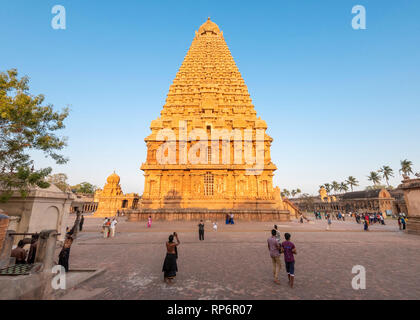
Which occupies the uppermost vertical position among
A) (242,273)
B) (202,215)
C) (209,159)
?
(209,159)

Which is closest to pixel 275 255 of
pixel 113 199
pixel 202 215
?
pixel 202 215

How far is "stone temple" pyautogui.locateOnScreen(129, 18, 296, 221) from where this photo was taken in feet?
87.9

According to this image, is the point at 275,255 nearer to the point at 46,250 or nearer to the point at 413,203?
the point at 46,250

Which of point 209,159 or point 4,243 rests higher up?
point 209,159

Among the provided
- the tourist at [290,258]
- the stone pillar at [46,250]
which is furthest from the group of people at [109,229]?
the tourist at [290,258]

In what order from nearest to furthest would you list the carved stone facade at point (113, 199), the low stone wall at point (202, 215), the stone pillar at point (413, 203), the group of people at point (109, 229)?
1. the group of people at point (109, 229)
2. the stone pillar at point (413, 203)
3. the low stone wall at point (202, 215)
4. the carved stone facade at point (113, 199)

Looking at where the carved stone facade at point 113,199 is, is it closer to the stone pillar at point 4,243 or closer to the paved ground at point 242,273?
the paved ground at point 242,273

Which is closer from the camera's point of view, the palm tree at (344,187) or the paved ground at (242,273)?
the paved ground at (242,273)

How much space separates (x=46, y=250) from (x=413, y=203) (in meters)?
25.0

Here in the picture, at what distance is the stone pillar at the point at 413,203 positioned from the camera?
1616cm

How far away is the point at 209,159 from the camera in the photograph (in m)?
30.3

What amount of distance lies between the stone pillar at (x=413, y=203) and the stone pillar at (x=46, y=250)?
24292 mm
